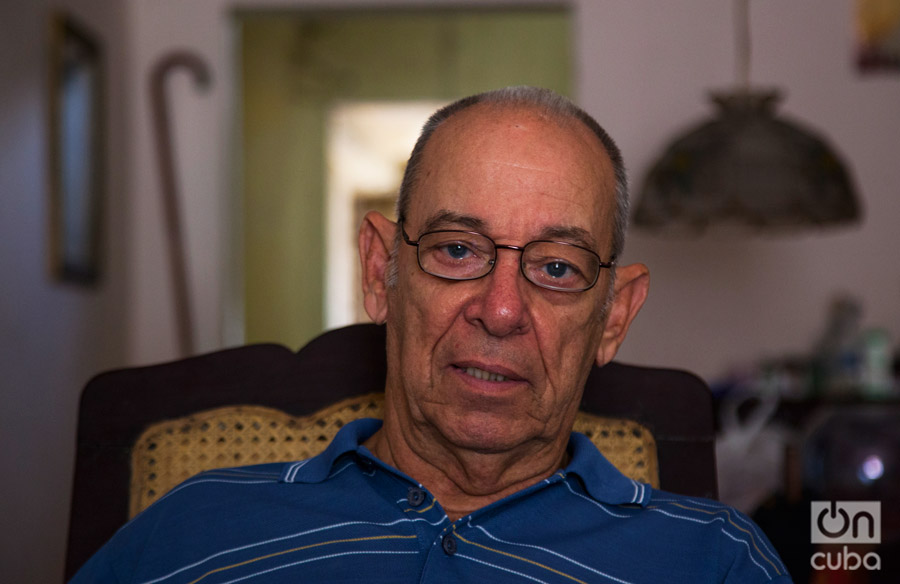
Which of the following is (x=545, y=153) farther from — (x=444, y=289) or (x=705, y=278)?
(x=705, y=278)

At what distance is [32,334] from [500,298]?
204 cm

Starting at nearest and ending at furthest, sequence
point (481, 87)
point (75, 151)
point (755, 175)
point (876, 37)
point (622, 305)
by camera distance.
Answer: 1. point (622, 305)
2. point (755, 175)
3. point (75, 151)
4. point (876, 37)
5. point (481, 87)

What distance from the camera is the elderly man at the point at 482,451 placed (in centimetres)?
107

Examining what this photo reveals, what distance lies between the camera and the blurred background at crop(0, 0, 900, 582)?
8.75 ft

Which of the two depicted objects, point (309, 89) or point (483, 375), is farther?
point (309, 89)

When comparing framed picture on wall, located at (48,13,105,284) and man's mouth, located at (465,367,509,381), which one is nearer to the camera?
man's mouth, located at (465,367,509,381)

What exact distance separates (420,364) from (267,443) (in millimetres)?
326

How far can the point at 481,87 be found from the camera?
5094mm

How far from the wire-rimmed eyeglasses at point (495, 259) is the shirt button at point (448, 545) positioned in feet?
0.99

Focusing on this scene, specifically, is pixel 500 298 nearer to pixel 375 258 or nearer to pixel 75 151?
pixel 375 258

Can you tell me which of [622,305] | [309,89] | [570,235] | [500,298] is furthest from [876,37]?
[500,298]

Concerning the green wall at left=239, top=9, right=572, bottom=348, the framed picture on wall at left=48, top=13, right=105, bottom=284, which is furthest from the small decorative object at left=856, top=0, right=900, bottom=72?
the framed picture on wall at left=48, top=13, right=105, bottom=284

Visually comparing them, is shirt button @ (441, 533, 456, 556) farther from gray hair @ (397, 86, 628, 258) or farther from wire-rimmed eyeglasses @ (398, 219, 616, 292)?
gray hair @ (397, 86, 628, 258)

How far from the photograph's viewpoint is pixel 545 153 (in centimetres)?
112
